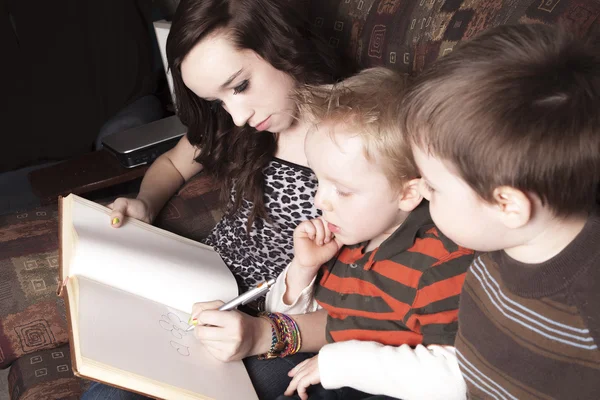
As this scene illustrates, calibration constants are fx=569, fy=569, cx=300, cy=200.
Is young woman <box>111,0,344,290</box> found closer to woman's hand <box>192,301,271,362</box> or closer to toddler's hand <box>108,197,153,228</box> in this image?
toddler's hand <box>108,197,153,228</box>

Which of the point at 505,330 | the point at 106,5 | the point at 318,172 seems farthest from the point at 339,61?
the point at 106,5

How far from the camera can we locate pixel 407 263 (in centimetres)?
102

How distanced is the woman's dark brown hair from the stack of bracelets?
0.26m

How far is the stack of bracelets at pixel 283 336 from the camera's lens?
1175mm

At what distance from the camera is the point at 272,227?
1368 millimetres

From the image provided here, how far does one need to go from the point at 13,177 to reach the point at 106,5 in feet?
2.73

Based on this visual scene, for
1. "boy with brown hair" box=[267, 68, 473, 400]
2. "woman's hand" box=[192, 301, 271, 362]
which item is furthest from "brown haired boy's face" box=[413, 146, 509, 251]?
"woman's hand" box=[192, 301, 271, 362]

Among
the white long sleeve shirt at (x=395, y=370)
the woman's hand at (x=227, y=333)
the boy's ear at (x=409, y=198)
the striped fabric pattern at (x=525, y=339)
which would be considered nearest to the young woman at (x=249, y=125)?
the woman's hand at (x=227, y=333)

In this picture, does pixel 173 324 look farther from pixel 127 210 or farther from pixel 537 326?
pixel 537 326

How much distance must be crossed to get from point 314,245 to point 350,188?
205mm

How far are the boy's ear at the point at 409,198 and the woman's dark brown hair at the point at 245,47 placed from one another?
393 millimetres

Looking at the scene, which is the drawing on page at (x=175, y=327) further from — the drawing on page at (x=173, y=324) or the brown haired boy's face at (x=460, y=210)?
the brown haired boy's face at (x=460, y=210)

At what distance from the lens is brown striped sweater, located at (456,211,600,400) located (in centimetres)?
72

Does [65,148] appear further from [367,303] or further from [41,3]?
[367,303]
